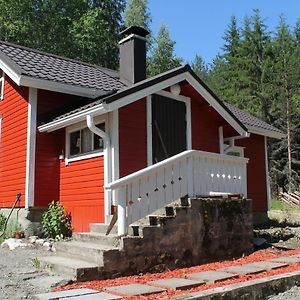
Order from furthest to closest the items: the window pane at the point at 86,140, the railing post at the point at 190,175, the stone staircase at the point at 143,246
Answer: the window pane at the point at 86,140
the railing post at the point at 190,175
the stone staircase at the point at 143,246

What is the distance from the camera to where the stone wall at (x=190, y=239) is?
6.69 meters

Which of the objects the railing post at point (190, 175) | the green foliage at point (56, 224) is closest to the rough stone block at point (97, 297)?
the railing post at point (190, 175)

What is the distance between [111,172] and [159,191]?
183cm

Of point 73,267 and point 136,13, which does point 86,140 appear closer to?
point 73,267

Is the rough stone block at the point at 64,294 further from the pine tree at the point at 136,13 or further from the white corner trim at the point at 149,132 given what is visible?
the pine tree at the point at 136,13

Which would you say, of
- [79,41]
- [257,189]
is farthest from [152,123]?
[79,41]

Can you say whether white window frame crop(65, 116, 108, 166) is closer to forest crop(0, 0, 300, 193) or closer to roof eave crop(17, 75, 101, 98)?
roof eave crop(17, 75, 101, 98)

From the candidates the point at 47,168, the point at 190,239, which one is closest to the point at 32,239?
the point at 47,168

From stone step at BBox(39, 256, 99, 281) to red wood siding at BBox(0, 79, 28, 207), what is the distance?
170 inches

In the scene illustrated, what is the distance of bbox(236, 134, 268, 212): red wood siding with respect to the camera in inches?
604

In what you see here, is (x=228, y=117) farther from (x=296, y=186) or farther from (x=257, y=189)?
(x=296, y=186)

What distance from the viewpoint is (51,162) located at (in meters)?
10.9

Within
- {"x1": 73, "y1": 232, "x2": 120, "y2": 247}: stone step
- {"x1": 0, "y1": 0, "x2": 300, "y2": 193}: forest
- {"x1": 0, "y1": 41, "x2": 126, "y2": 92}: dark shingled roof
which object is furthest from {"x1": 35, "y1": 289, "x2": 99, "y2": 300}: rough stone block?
{"x1": 0, "y1": 0, "x2": 300, "y2": 193}: forest

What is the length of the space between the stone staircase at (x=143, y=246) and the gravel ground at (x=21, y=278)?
0.30m
